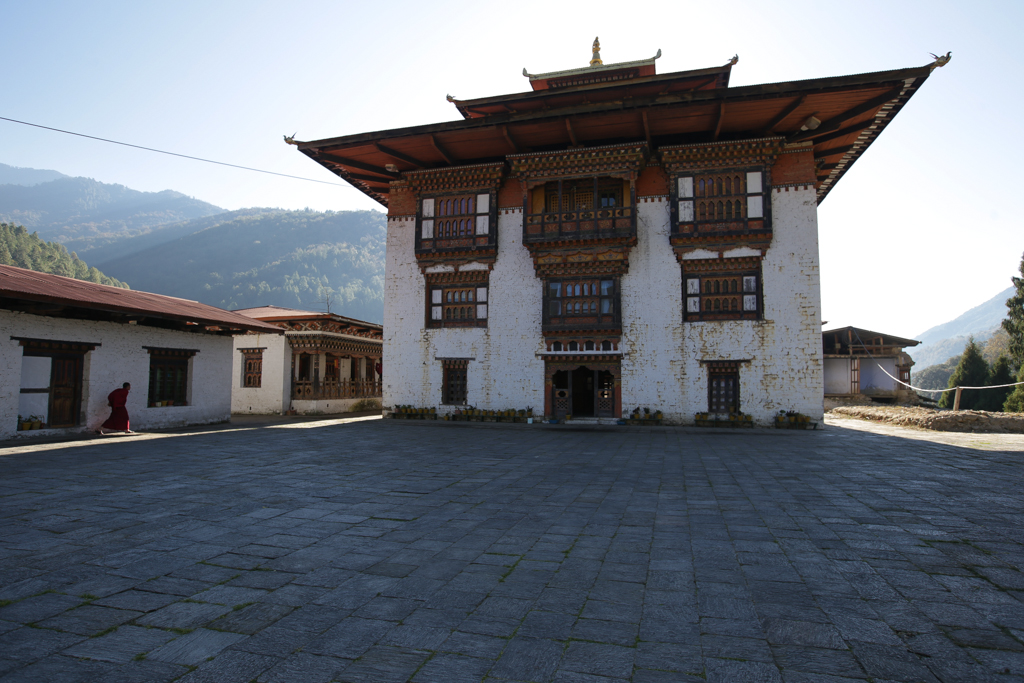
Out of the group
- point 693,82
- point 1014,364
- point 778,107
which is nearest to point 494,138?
point 693,82

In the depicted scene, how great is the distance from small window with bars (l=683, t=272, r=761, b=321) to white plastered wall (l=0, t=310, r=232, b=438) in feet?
50.6

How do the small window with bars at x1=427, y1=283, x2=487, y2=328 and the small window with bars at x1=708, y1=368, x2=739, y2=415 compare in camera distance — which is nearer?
the small window with bars at x1=708, y1=368, x2=739, y2=415

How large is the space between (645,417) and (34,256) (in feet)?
A: 300

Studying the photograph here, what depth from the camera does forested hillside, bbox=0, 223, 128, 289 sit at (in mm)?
68000

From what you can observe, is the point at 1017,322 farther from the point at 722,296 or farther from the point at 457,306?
the point at 457,306

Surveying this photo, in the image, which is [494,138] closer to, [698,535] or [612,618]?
[698,535]

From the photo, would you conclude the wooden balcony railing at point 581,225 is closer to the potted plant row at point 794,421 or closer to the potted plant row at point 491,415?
the potted plant row at point 491,415

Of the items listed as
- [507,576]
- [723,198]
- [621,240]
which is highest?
[723,198]

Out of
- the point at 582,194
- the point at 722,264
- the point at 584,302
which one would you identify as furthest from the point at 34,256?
the point at 722,264

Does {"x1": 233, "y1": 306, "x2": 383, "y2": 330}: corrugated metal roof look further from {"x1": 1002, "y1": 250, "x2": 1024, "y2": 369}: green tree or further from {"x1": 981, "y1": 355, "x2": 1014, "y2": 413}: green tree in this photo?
{"x1": 1002, "y1": 250, "x2": 1024, "y2": 369}: green tree

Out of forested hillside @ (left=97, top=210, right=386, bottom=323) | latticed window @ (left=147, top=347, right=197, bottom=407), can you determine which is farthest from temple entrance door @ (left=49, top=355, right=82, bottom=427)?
forested hillside @ (left=97, top=210, right=386, bottom=323)

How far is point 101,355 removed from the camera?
43.7ft

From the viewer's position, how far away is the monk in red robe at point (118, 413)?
13023mm

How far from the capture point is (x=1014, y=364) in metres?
33.7
